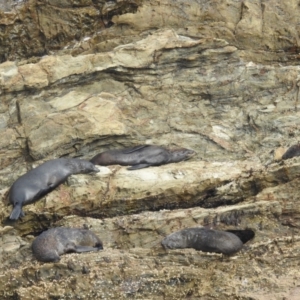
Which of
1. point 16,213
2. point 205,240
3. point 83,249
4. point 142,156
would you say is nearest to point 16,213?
point 16,213

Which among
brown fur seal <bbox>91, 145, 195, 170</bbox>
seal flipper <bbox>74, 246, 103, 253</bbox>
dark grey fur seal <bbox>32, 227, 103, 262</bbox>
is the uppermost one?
dark grey fur seal <bbox>32, 227, 103, 262</bbox>

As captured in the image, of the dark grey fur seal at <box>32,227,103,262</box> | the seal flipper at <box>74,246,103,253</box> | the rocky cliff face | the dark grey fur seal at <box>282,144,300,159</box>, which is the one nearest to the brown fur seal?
the rocky cliff face

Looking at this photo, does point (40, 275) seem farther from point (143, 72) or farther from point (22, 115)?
point (143, 72)

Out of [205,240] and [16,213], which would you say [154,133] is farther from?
[205,240]

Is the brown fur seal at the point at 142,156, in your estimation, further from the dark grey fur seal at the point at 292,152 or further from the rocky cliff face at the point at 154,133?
the dark grey fur seal at the point at 292,152

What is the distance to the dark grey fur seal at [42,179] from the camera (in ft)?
39.0

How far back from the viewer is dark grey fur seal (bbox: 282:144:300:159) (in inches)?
487

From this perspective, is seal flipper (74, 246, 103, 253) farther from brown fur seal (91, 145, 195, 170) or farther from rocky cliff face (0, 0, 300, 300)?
brown fur seal (91, 145, 195, 170)

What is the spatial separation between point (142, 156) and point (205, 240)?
113 inches

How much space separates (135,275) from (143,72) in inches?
203

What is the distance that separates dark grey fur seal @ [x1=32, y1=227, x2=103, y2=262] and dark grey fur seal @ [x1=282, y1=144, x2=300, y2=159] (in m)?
3.51

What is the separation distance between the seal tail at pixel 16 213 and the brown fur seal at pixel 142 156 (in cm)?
183

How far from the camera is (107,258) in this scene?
33.4 ft

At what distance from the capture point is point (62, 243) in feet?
35.0
